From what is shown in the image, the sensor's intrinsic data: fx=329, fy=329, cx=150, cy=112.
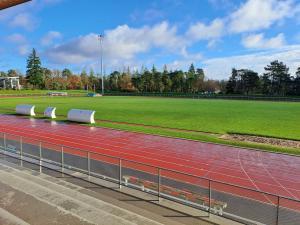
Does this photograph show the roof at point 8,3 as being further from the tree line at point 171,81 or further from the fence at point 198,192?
the tree line at point 171,81

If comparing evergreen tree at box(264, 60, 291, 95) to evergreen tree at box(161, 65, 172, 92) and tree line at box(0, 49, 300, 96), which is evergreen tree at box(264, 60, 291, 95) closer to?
tree line at box(0, 49, 300, 96)

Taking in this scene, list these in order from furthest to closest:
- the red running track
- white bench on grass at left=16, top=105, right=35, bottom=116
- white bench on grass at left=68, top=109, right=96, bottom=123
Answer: white bench on grass at left=16, top=105, right=35, bottom=116 < white bench on grass at left=68, top=109, right=96, bottom=123 < the red running track

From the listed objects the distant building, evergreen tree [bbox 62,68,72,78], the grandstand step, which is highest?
evergreen tree [bbox 62,68,72,78]

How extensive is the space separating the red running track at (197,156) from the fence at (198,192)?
0.61 m

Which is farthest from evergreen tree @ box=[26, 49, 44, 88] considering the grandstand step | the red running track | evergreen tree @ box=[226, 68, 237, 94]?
the grandstand step

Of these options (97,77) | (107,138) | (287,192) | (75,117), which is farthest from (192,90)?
(287,192)

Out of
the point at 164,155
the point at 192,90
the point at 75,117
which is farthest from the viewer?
the point at 192,90

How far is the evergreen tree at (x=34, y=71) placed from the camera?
11756cm

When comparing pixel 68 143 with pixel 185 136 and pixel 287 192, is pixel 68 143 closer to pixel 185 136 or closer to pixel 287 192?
pixel 185 136

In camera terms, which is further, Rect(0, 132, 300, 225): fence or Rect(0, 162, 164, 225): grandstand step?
Rect(0, 132, 300, 225): fence

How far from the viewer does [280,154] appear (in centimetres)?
1795

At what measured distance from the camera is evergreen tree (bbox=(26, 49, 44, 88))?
386 feet

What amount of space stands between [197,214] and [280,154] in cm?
1035

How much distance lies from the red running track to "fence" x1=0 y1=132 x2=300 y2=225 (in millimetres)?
609
